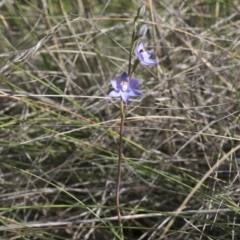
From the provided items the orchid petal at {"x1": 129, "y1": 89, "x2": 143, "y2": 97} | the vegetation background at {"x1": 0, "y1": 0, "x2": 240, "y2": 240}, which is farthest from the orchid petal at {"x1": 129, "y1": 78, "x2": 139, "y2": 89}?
the vegetation background at {"x1": 0, "y1": 0, "x2": 240, "y2": 240}

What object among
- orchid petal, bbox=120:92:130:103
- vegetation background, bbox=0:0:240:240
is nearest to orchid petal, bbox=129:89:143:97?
orchid petal, bbox=120:92:130:103

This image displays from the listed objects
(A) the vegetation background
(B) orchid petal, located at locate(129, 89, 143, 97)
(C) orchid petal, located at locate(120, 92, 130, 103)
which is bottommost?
(A) the vegetation background

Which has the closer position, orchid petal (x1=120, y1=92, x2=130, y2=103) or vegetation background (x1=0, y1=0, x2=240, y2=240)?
orchid petal (x1=120, y1=92, x2=130, y2=103)

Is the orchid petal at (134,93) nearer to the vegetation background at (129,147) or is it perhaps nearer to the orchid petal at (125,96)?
the orchid petal at (125,96)

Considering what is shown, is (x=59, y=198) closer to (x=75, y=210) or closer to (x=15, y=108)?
(x=75, y=210)

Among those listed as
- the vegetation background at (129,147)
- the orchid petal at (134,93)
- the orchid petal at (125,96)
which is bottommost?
the vegetation background at (129,147)

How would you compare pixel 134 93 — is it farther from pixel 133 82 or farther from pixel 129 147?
pixel 129 147

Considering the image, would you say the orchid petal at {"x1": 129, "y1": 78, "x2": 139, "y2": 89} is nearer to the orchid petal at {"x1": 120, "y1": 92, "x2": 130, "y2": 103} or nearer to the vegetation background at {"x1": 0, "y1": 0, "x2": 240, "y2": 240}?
the orchid petal at {"x1": 120, "y1": 92, "x2": 130, "y2": 103}

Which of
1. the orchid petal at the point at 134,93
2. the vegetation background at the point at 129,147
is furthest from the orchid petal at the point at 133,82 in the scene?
the vegetation background at the point at 129,147

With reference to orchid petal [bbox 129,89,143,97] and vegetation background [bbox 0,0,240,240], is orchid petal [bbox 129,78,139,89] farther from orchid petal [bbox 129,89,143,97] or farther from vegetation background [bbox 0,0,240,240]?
vegetation background [bbox 0,0,240,240]

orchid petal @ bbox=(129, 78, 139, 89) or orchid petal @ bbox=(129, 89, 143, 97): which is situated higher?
orchid petal @ bbox=(129, 78, 139, 89)

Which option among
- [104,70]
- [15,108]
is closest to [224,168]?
[104,70]
